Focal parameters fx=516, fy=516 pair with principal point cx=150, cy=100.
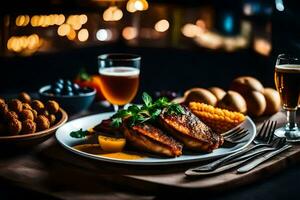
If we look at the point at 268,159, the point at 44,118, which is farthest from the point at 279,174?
the point at 44,118

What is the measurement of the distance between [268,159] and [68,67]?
391 cm

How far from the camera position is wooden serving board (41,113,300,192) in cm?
137

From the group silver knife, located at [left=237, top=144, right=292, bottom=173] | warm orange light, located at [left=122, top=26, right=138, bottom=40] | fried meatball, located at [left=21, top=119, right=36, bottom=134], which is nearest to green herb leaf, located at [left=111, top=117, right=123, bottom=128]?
fried meatball, located at [left=21, top=119, right=36, bottom=134]

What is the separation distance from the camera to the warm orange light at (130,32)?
5.93 m

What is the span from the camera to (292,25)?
10.5 feet

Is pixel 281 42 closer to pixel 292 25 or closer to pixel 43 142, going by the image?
pixel 292 25

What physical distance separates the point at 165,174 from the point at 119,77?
68cm

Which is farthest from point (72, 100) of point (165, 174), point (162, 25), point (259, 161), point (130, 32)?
point (130, 32)

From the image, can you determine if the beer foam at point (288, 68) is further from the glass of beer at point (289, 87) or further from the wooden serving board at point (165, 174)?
the wooden serving board at point (165, 174)

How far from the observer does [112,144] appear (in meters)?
1.54

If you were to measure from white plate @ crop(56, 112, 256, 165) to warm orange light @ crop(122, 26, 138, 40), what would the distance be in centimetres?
405

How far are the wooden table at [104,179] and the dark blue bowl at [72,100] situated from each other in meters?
0.49

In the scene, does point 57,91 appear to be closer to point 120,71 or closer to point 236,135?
point 120,71

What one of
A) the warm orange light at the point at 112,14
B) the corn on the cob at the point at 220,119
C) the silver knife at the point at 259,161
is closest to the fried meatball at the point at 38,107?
the corn on the cob at the point at 220,119
